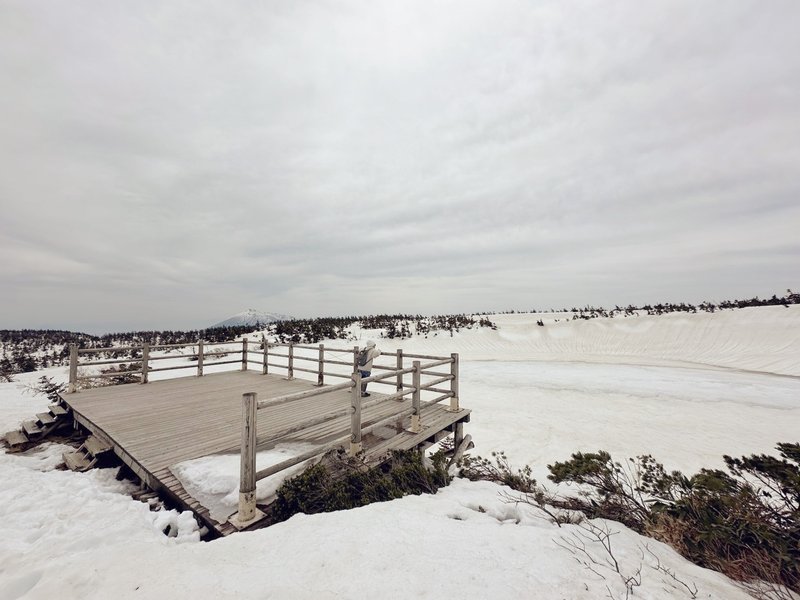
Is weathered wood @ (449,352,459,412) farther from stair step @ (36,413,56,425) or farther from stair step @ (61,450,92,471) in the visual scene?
stair step @ (36,413,56,425)

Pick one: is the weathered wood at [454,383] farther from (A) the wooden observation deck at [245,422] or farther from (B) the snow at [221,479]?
(B) the snow at [221,479]

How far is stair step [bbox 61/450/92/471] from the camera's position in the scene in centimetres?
557

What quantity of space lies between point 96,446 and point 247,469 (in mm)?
4378

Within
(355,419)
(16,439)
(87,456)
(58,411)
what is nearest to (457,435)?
(355,419)

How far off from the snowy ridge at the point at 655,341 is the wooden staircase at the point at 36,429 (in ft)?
52.3

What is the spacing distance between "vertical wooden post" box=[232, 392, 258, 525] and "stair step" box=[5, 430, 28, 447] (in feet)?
21.8

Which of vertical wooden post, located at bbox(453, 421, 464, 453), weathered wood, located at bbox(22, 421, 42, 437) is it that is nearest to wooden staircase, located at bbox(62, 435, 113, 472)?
weathered wood, located at bbox(22, 421, 42, 437)

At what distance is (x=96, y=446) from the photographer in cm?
589

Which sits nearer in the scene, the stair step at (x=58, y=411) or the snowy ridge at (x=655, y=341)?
the stair step at (x=58, y=411)

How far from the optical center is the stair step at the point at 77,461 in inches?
219

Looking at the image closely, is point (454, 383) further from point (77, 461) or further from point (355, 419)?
point (77, 461)

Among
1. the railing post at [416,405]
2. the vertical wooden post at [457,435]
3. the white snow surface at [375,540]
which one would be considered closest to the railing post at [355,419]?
the white snow surface at [375,540]

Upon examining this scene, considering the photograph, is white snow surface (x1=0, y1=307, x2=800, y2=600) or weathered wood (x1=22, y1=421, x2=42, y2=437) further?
weathered wood (x1=22, y1=421, x2=42, y2=437)

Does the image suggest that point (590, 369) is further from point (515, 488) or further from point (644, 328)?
point (515, 488)
